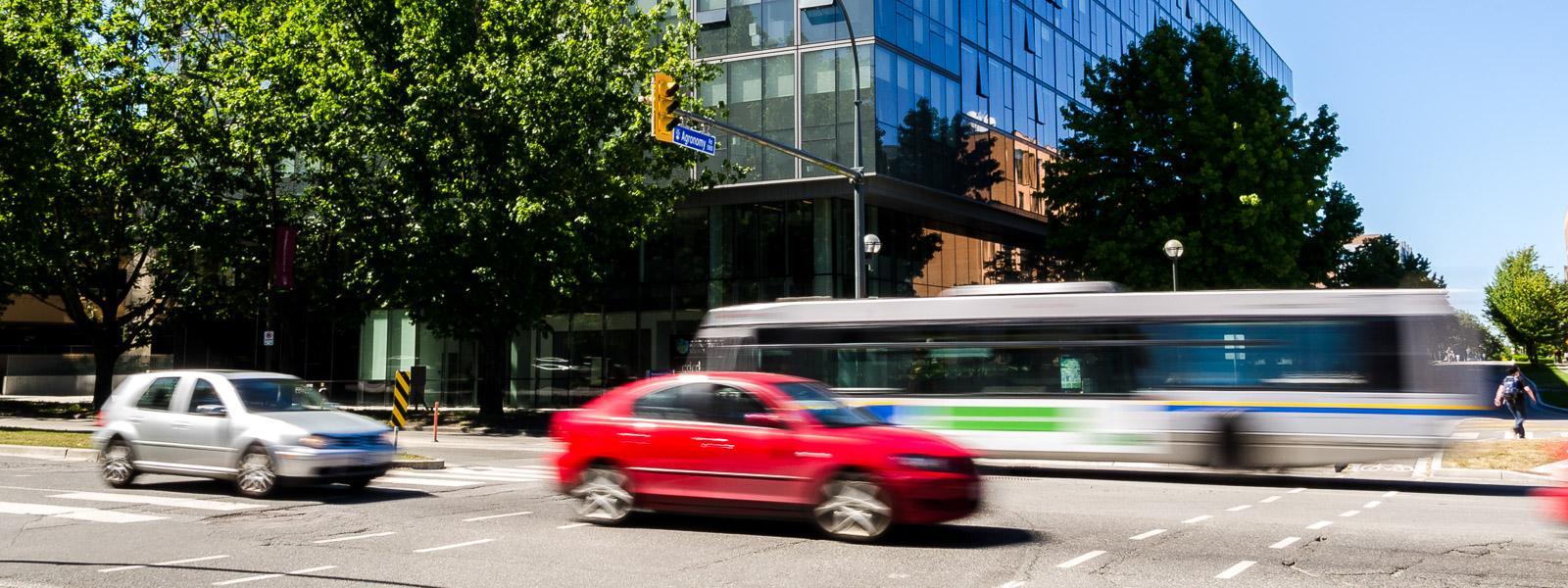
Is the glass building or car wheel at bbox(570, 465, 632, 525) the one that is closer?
car wheel at bbox(570, 465, 632, 525)

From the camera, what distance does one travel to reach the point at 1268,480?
55.0 ft

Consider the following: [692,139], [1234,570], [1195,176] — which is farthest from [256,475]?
[1195,176]

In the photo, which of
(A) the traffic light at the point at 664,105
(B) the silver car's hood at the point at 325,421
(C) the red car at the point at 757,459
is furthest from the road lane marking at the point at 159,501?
(A) the traffic light at the point at 664,105

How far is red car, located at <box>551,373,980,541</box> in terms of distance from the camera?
9328mm

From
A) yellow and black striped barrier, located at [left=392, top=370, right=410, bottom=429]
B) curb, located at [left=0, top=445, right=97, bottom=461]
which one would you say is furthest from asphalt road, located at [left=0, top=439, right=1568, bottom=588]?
yellow and black striped barrier, located at [left=392, top=370, right=410, bottom=429]

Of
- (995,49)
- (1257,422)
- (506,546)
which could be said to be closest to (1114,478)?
(1257,422)

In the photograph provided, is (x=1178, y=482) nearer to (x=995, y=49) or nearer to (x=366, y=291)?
(x=366, y=291)

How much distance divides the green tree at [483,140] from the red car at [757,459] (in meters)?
15.8

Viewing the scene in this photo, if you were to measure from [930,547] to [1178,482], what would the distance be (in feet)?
28.2

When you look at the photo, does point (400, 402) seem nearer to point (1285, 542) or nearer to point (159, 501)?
point (159, 501)

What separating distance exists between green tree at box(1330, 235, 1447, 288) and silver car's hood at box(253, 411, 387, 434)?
33643 millimetres

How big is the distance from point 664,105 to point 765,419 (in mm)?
8668

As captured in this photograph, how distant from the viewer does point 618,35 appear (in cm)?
2867

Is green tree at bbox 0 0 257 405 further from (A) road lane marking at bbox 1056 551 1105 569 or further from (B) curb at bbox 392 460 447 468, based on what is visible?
(A) road lane marking at bbox 1056 551 1105 569
